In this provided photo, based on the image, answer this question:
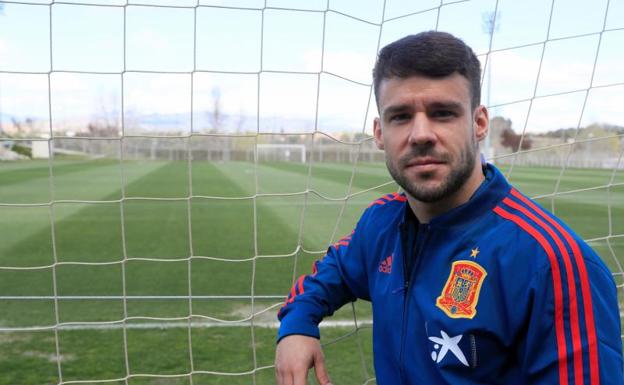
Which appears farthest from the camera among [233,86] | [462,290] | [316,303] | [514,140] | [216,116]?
[514,140]

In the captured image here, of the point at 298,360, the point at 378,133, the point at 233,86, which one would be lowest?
the point at 298,360

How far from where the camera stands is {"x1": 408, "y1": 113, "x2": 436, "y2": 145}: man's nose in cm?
99

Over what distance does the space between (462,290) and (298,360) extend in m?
0.39

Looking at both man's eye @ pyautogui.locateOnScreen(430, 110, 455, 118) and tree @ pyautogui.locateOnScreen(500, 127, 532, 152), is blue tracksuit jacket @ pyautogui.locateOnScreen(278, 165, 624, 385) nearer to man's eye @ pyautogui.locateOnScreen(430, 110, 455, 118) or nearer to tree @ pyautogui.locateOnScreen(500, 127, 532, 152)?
man's eye @ pyautogui.locateOnScreen(430, 110, 455, 118)

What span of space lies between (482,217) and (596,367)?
0.30m

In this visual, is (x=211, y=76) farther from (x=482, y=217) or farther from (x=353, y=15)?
(x=482, y=217)

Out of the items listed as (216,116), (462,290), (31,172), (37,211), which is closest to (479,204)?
(462,290)

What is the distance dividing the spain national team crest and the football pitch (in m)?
0.86

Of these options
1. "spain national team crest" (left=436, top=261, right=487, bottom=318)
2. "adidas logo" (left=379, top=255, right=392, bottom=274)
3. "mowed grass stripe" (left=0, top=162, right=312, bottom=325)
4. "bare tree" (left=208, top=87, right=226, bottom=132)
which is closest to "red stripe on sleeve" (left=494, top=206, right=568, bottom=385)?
"spain national team crest" (left=436, top=261, right=487, bottom=318)

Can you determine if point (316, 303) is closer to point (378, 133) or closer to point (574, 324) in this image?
point (378, 133)

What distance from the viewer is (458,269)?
987 mm

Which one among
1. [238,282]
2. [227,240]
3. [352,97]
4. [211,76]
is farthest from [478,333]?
[227,240]

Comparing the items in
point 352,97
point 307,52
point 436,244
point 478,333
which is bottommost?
point 478,333

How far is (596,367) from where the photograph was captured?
0.81 meters
